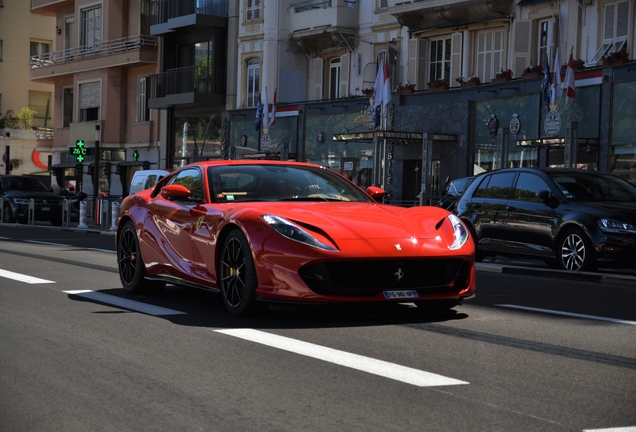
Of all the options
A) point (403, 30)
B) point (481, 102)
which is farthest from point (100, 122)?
point (481, 102)

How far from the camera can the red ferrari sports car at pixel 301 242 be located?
8133mm

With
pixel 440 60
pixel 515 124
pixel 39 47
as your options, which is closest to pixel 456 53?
pixel 440 60

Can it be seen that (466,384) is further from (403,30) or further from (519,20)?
A: (403,30)

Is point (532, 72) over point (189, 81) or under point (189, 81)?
under

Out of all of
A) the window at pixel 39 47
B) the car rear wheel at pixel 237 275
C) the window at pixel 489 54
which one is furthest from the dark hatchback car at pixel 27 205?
the window at pixel 39 47

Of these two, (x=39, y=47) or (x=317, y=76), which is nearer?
(x=317, y=76)

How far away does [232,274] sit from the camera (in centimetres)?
870

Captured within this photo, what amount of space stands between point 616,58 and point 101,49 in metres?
31.5

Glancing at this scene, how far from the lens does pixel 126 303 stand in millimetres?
9914

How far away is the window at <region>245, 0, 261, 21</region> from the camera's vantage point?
140 ft

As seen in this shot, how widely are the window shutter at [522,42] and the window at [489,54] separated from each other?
134 cm

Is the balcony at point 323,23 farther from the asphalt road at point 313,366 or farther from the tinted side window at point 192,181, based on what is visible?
the asphalt road at point 313,366

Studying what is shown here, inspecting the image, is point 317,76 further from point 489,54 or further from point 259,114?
point 489,54

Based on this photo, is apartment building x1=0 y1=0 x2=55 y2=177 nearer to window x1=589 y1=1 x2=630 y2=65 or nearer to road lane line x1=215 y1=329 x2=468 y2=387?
window x1=589 y1=1 x2=630 y2=65
